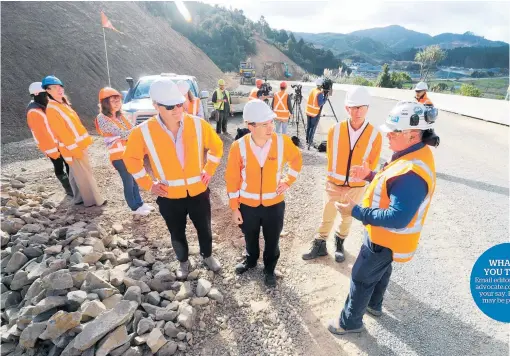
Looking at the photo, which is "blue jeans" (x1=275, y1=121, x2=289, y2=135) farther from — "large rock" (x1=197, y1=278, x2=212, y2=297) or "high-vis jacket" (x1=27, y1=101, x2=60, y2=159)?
"large rock" (x1=197, y1=278, x2=212, y2=297)

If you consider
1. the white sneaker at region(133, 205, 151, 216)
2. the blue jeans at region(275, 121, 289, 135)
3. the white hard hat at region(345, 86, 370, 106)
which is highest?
the white hard hat at region(345, 86, 370, 106)

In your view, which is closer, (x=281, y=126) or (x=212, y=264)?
(x=212, y=264)

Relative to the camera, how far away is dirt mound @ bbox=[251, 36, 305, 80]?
52.3 m

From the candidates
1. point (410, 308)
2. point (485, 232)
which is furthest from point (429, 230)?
point (410, 308)

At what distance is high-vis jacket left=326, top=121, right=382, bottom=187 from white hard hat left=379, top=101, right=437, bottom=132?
123cm

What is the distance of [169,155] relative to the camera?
2.87 metres

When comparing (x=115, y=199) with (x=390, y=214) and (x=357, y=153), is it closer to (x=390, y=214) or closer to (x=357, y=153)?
(x=357, y=153)

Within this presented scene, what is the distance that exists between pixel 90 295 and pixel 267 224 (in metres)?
1.86

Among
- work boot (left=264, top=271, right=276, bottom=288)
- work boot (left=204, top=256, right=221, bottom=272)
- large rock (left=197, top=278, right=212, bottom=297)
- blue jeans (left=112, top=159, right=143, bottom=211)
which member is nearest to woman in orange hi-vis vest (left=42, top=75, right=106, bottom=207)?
blue jeans (left=112, top=159, right=143, bottom=211)

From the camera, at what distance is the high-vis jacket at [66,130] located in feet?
14.0

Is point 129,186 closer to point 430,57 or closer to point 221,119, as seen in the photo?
point 221,119

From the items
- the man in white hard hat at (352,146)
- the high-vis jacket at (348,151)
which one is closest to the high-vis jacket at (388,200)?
the man in white hard hat at (352,146)

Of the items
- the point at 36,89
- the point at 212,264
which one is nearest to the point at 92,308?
the point at 212,264

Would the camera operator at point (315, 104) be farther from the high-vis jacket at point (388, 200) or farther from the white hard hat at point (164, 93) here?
the high-vis jacket at point (388, 200)
